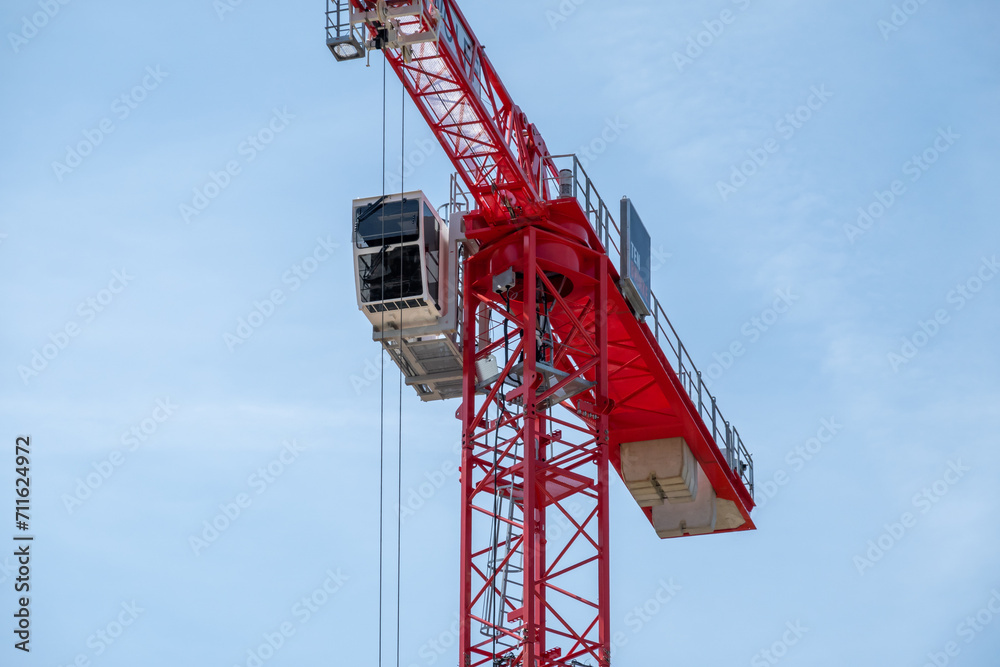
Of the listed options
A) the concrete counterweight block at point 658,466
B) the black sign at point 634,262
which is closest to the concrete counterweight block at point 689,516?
the concrete counterweight block at point 658,466

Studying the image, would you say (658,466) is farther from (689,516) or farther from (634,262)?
(634,262)

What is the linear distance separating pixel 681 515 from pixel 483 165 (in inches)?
516

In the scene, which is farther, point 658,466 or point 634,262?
point 658,466

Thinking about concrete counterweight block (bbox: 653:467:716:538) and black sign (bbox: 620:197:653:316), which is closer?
black sign (bbox: 620:197:653:316)

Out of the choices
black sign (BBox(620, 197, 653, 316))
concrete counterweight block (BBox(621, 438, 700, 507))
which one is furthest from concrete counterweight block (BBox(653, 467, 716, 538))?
black sign (BBox(620, 197, 653, 316))

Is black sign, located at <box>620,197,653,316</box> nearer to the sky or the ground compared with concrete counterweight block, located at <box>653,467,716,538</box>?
nearer to the sky

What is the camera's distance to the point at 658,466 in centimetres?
4431

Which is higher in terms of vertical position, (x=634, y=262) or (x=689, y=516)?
(x=634, y=262)

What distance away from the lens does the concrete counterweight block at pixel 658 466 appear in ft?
145

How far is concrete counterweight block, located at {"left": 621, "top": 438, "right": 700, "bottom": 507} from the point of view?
44.2 m

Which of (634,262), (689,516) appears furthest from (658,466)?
(634,262)

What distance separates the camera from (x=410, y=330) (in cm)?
3912

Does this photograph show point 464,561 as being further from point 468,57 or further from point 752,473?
point 752,473

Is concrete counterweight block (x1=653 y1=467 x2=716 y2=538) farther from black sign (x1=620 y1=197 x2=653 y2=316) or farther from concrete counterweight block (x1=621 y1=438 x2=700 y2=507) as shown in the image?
black sign (x1=620 y1=197 x2=653 y2=316)
